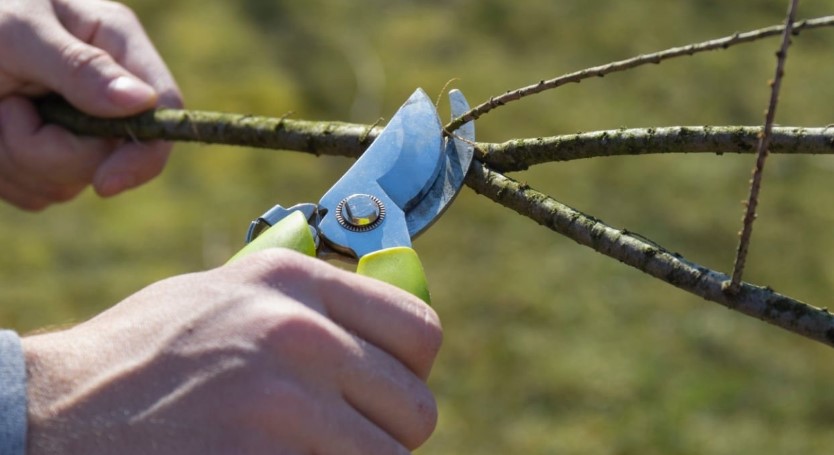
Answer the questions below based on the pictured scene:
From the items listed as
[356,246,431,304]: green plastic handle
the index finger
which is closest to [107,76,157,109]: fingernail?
the index finger

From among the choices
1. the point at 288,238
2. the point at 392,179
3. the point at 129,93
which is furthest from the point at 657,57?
the point at 129,93

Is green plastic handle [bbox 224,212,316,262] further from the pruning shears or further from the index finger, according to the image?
the index finger

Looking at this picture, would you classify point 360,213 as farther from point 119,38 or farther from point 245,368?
point 119,38

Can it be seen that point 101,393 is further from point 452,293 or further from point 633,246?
point 452,293

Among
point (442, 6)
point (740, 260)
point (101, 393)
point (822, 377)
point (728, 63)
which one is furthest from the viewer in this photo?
point (442, 6)

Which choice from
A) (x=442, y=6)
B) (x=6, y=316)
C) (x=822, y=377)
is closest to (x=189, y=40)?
(x=442, y=6)

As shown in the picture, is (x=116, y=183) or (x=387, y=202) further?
(x=116, y=183)
